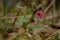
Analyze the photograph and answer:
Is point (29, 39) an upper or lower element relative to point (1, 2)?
lower

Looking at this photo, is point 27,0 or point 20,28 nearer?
point 20,28

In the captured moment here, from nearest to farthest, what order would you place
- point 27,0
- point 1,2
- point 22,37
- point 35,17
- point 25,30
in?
1. point 22,37
2. point 25,30
3. point 35,17
4. point 1,2
5. point 27,0

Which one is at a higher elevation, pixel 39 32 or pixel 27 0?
pixel 27 0

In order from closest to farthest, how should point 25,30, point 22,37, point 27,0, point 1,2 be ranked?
point 22,37 < point 25,30 < point 1,2 < point 27,0

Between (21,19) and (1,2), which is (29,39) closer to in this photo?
(21,19)

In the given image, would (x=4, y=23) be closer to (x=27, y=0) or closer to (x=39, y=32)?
(x=39, y=32)

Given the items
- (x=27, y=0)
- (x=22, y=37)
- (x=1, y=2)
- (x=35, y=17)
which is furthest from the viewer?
(x=27, y=0)

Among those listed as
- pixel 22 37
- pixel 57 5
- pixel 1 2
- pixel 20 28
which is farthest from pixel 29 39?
pixel 57 5

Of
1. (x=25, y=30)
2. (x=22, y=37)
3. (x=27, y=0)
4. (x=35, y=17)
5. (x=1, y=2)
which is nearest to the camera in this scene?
(x=22, y=37)

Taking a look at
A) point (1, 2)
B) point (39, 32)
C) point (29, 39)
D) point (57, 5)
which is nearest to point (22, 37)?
point (29, 39)
